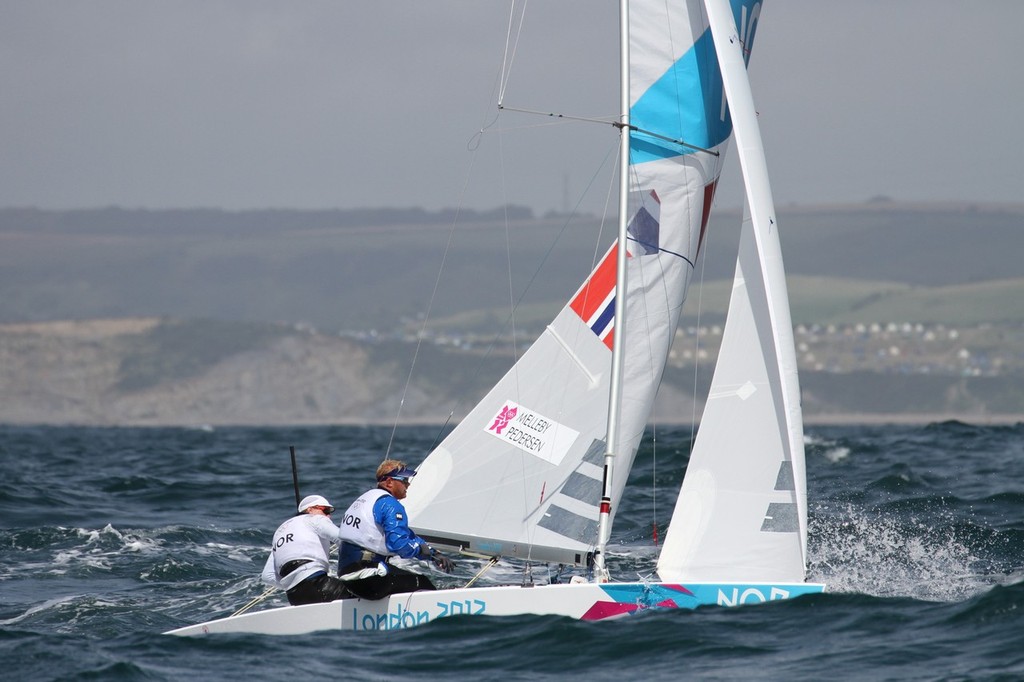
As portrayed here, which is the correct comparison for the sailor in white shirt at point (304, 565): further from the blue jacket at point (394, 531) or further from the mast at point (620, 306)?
the mast at point (620, 306)

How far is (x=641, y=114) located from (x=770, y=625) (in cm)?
457

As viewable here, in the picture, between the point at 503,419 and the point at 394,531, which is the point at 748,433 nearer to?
the point at 503,419

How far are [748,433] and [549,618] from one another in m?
2.33

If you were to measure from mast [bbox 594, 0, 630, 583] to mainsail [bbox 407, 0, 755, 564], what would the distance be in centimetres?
16

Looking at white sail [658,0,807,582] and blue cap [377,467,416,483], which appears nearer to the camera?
white sail [658,0,807,582]

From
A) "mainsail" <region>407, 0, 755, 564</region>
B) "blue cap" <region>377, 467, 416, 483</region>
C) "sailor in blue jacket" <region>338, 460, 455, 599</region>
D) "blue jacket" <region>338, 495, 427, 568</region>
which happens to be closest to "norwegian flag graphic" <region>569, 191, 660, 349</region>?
"mainsail" <region>407, 0, 755, 564</region>

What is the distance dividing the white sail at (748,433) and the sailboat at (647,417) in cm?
1

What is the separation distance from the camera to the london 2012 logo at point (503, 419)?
12.7 m

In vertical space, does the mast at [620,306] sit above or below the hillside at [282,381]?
Answer: below

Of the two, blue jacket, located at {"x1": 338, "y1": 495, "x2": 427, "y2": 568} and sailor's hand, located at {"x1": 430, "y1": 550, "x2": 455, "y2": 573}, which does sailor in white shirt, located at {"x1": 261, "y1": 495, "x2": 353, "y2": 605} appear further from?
sailor's hand, located at {"x1": 430, "y1": 550, "x2": 455, "y2": 573}

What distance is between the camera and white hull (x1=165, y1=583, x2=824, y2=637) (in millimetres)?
11242

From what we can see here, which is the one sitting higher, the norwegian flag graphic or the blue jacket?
the norwegian flag graphic

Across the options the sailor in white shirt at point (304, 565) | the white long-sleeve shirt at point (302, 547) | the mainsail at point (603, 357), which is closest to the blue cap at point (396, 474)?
the sailor in white shirt at point (304, 565)

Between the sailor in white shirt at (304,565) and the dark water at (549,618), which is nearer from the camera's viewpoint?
the dark water at (549,618)
